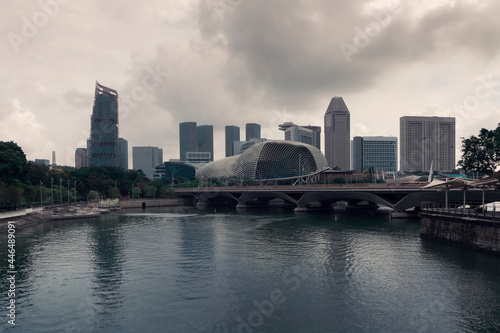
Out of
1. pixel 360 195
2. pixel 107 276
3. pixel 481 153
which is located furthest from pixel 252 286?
pixel 360 195

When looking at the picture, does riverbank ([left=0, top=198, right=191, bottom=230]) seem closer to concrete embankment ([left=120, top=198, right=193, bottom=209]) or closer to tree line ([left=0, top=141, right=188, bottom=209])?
concrete embankment ([left=120, top=198, right=193, bottom=209])

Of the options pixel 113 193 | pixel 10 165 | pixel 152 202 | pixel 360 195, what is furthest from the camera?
pixel 152 202

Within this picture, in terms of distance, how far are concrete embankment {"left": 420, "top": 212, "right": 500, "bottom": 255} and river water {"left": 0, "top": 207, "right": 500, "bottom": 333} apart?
124 cm

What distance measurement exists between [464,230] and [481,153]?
48.5ft

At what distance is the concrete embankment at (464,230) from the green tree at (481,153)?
10177 millimetres

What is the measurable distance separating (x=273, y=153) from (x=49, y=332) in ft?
570

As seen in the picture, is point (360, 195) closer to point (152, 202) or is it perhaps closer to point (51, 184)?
point (152, 202)

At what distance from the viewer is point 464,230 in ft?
139

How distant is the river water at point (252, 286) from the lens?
2266 cm

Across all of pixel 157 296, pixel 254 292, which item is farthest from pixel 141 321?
pixel 254 292

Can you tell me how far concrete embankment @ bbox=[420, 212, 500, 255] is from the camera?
37.9 meters

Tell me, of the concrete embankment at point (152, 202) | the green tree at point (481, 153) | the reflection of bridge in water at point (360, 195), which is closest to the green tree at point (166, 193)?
the concrete embankment at point (152, 202)

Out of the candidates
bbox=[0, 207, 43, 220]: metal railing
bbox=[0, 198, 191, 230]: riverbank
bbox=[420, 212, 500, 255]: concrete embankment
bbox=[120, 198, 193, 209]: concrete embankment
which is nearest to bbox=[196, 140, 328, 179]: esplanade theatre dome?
bbox=[120, 198, 193, 209]: concrete embankment

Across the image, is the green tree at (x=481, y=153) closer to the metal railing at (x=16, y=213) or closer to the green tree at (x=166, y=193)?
the metal railing at (x=16, y=213)
